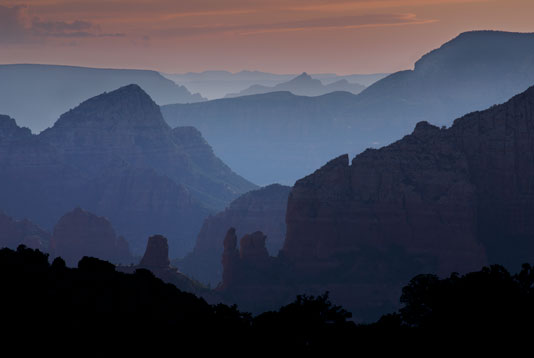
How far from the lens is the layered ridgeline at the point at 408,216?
17212 centimetres

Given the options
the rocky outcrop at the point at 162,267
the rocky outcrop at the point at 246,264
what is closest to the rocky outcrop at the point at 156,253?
A: the rocky outcrop at the point at 162,267

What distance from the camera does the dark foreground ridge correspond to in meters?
63.0

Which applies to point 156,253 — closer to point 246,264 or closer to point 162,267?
point 162,267

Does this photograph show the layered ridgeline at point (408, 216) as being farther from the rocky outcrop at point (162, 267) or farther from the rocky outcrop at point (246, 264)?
the rocky outcrop at point (162, 267)

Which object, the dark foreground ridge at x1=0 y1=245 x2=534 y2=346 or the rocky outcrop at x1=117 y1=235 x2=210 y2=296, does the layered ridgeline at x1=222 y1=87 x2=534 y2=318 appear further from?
the dark foreground ridge at x1=0 y1=245 x2=534 y2=346

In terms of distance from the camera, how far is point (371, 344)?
6356cm

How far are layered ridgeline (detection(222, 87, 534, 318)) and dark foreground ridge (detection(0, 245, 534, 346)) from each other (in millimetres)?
94207

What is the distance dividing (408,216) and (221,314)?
10886 cm

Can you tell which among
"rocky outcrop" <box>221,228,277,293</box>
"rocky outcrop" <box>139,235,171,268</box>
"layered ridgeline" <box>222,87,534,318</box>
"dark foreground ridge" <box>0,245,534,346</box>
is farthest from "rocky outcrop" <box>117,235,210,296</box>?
"dark foreground ridge" <box>0,245,534,346</box>

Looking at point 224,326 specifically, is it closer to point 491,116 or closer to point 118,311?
point 118,311

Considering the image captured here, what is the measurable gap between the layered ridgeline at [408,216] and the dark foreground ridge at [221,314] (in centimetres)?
9421

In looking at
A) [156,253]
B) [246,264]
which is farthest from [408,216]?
[156,253]

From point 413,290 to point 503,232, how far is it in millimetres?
99824

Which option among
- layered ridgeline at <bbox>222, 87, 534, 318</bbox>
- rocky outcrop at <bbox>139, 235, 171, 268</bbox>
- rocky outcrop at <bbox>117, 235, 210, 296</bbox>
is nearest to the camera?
rocky outcrop at <bbox>117, 235, 210, 296</bbox>
